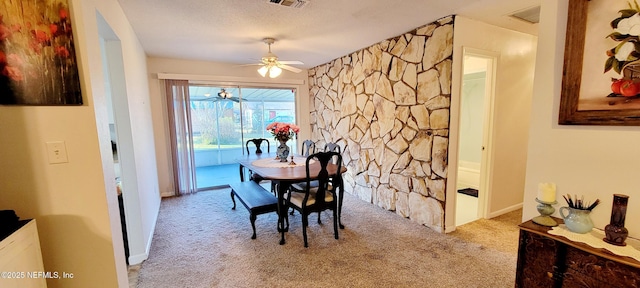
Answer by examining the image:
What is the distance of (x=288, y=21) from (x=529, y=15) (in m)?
2.41

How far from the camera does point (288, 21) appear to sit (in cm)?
265

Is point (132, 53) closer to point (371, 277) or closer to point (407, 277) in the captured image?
point (371, 277)

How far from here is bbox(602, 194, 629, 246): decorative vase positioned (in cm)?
A: 129

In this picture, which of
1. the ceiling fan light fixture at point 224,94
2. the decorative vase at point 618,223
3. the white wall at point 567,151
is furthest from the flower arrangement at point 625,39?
the ceiling fan light fixture at point 224,94

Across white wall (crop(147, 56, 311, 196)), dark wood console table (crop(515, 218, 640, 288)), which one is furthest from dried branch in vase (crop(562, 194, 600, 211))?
white wall (crop(147, 56, 311, 196))

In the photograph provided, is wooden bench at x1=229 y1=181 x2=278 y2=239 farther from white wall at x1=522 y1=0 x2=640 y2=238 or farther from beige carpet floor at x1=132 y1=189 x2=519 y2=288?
white wall at x1=522 y1=0 x2=640 y2=238

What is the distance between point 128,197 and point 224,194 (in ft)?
7.19

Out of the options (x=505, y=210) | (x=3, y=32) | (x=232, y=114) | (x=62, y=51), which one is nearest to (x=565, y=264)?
(x=505, y=210)

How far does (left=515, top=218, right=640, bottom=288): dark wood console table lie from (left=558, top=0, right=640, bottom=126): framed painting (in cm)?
67

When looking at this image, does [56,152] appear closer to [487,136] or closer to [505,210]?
[487,136]

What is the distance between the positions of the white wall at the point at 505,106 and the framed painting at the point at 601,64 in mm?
1168

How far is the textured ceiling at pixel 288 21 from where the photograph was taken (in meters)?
2.26

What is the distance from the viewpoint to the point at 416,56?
297cm

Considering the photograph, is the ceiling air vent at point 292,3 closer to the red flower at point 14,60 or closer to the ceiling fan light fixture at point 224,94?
the red flower at point 14,60
